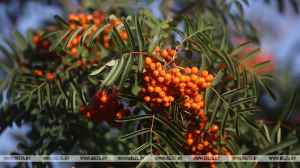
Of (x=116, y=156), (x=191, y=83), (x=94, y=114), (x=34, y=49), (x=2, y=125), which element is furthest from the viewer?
(x=34, y=49)

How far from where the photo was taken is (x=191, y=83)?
1274 millimetres

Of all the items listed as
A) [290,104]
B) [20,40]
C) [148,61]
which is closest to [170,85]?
[148,61]

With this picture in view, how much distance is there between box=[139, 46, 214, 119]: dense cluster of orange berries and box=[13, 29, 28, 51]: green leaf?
1.81 metres

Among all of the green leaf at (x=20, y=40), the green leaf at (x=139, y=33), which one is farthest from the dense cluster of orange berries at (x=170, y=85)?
the green leaf at (x=20, y=40)

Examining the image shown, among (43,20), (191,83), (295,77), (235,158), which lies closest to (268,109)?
(295,77)

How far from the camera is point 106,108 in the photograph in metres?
1.56

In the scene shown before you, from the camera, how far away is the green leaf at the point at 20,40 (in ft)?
7.91

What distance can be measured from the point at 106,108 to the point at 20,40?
5.30ft

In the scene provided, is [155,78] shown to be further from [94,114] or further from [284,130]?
[284,130]

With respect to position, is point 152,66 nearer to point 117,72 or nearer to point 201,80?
point 117,72

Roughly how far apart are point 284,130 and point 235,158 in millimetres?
596

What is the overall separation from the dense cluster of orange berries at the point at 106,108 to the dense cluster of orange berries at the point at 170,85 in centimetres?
27

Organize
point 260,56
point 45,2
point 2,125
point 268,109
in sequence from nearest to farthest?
point 2,125
point 268,109
point 45,2
point 260,56

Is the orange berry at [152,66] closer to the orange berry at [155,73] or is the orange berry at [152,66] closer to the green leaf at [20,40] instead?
the orange berry at [155,73]
